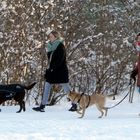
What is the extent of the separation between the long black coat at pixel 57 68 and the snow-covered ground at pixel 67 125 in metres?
0.74

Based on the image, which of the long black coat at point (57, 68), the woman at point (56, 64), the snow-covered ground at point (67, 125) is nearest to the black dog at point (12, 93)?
the snow-covered ground at point (67, 125)

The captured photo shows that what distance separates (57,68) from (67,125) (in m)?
2.40

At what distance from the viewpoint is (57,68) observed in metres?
11.3

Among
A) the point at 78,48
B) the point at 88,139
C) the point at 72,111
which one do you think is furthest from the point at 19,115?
the point at 78,48

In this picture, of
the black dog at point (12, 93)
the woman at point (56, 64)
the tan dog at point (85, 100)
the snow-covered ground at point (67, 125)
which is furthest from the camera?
the black dog at point (12, 93)

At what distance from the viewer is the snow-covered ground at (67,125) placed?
26.7 feet

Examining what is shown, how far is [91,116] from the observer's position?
1088 centimetres

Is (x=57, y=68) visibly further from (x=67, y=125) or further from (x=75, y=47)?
(x=75, y=47)

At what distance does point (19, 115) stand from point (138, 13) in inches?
245

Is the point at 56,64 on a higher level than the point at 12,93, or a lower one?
higher

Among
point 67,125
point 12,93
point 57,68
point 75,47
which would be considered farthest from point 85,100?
point 75,47

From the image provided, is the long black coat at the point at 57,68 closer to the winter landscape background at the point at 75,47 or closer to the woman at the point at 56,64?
the woman at the point at 56,64

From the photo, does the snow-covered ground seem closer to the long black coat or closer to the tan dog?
the tan dog

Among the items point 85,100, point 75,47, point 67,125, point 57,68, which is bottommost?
point 67,125
